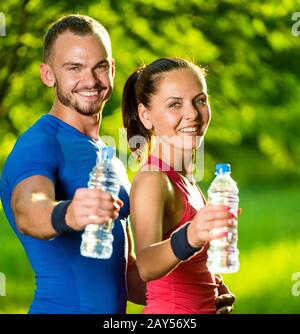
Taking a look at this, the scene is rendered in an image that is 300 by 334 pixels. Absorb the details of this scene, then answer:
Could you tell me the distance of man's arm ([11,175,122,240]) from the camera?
9.95 feet

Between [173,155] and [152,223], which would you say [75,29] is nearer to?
[173,155]

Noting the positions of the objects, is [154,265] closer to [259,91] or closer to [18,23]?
[18,23]

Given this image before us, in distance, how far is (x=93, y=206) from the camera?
9.93 ft

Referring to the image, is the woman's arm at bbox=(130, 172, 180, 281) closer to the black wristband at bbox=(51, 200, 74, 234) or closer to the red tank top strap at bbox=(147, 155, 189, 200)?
the red tank top strap at bbox=(147, 155, 189, 200)

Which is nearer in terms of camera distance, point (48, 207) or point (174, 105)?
point (48, 207)

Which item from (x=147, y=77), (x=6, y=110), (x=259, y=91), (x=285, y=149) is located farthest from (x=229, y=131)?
(x=147, y=77)

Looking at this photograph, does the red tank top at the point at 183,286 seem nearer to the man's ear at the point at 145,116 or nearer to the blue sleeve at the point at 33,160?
the man's ear at the point at 145,116

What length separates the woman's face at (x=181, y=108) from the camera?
382 centimetres

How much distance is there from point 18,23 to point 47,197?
6.14 m

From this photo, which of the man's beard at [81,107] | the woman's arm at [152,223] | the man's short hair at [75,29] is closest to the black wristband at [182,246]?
the woman's arm at [152,223]

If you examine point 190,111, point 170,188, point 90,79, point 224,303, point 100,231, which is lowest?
point 224,303

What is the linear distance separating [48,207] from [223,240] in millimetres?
617

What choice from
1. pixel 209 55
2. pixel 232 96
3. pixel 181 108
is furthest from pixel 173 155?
pixel 232 96

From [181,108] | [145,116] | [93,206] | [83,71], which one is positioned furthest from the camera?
[83,71]
